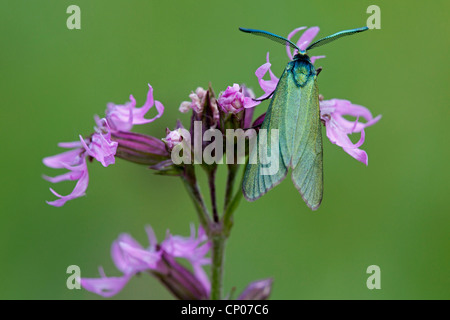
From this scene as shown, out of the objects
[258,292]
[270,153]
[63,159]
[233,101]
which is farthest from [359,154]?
[63,159]

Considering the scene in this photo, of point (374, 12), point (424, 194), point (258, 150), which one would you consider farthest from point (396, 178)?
point (258, 150)

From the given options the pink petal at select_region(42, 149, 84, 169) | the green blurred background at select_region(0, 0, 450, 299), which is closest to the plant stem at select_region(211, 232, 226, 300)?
the pink petal at select_region(42, 149, 84, 169)

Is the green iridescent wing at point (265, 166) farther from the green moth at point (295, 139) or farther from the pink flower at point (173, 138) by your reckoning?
the pink flower at point (173, 138)

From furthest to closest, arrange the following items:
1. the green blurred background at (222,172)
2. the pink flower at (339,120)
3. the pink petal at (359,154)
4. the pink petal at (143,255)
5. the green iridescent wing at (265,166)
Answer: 1. the green blurred background at (222,172)
2. the pink petal at (143,255)
3. the pink flower at (339,120)
4. the pink petal at (359,154)
5. the green iridescent wing at (265,166)

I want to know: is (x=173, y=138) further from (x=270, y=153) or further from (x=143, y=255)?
(x=143, y=255)

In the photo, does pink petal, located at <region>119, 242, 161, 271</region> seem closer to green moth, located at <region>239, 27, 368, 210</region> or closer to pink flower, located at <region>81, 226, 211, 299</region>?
pink flower, located at <region>81, 226, 211, 299</region>

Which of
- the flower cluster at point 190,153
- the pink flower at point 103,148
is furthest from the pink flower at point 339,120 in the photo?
the pink flower at point 103,148
